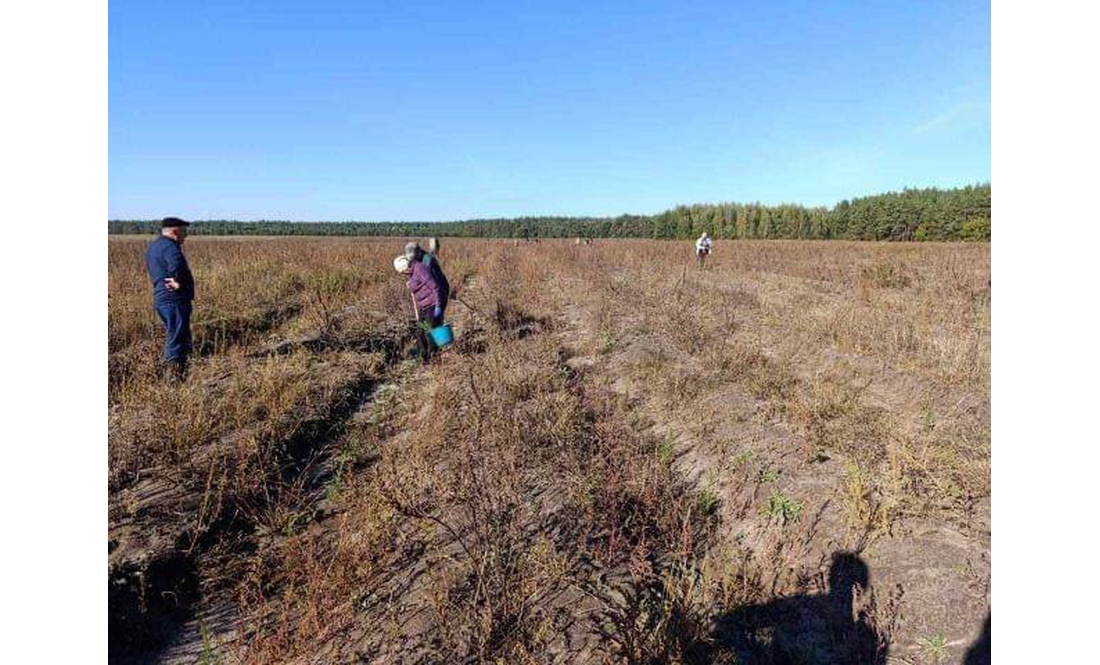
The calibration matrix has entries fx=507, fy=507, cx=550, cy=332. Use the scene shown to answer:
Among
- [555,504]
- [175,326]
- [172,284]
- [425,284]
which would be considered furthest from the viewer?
[425,284]

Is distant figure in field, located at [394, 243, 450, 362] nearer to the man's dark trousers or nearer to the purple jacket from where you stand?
the purple jacket

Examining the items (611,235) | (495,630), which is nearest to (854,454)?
(495,630)

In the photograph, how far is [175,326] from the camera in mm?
5105

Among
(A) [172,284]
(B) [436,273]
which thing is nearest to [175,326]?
(A) [172,284]

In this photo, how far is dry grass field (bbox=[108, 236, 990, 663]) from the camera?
6.81ft

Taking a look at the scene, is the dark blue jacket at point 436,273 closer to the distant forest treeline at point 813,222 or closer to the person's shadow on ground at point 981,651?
the person's shadow on ground at point 981,651

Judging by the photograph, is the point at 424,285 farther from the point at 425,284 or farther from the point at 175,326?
the point at 175,326

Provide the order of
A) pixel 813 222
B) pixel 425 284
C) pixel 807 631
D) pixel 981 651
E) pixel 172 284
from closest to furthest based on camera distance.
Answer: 1. pixel 981 651
2. pixel 807 631
3. pixel 172 284
4. pixel 425 284
5. pixel 813 222

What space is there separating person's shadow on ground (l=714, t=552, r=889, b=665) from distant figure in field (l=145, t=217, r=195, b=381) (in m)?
5.21

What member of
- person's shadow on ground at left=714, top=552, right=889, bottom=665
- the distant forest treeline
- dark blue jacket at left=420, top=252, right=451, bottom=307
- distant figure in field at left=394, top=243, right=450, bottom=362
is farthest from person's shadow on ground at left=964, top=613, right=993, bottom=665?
the distant forest treeline

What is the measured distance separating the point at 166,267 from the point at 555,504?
14.9 feet

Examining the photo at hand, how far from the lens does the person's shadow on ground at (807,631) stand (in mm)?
2004

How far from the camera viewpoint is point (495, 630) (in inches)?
78.1

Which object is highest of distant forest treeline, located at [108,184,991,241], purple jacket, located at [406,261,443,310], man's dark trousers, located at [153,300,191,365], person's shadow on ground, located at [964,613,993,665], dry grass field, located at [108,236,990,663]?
distant forest treeline, located at [108,184,991,241]
